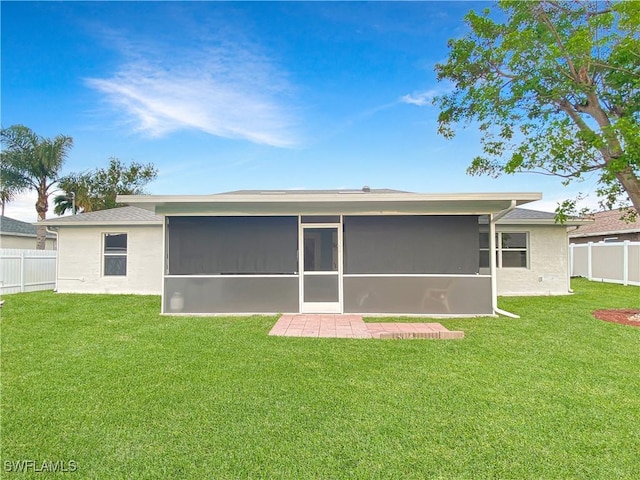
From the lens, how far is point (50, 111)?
43.0 ft

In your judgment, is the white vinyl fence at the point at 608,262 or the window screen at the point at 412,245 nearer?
the window screen at the point at 412,245

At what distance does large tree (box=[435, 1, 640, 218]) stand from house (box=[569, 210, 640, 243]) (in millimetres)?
9568

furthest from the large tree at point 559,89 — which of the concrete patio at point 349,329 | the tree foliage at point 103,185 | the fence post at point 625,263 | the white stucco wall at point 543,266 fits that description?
the tree foliage at point 103,185

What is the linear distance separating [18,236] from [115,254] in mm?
10477

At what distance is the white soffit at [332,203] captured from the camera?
741cm

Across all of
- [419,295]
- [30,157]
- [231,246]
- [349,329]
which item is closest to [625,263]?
[419,295]

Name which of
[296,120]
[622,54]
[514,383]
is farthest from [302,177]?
[514,383]

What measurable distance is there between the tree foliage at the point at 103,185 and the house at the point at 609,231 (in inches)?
1201

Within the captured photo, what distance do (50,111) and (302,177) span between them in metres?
10.5

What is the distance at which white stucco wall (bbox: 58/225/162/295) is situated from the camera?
11.9m

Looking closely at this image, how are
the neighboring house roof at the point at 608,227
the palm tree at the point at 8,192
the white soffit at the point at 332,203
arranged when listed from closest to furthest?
1. the white soffit at the point at 332,203
2. the neighboring house roof at the point at 608,227
3. the palm tree at the point at 8,192

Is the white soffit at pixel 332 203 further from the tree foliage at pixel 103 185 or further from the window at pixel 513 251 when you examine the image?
the tree foliage at pixel 103 185

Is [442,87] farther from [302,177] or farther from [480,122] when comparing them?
[302,177]

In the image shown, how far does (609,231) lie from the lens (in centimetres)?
1845
